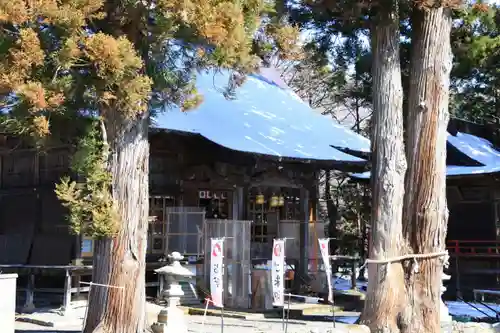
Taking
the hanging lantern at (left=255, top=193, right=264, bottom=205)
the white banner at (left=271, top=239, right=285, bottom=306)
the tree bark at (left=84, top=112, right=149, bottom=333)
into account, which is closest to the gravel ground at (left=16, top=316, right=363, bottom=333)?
the white banner at (left=271, top=239, right=285, bottom=306)

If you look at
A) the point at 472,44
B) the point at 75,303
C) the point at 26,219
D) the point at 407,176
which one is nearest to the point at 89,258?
the point at 75,303

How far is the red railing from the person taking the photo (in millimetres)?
16453

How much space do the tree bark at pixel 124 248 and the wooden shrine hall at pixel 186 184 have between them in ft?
14.1

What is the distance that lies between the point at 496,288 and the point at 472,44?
20.7 ft

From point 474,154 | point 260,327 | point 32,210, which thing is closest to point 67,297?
point 32,210

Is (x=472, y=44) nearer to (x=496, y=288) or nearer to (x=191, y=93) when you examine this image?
(x=496, y=288)

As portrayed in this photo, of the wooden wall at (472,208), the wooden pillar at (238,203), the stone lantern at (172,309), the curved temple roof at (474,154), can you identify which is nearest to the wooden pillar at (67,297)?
the stone lantern at (172,309)

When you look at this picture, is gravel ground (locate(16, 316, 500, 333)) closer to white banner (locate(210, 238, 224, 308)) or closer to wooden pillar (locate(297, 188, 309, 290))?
white banner (locate(210, 238, 224, 308))

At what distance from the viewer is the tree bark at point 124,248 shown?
712cm

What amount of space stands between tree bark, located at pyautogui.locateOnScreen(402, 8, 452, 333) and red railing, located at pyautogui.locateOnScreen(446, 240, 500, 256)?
8.45 metres

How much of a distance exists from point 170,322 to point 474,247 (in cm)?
1129

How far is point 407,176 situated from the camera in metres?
9.05

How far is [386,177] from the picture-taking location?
8.80m

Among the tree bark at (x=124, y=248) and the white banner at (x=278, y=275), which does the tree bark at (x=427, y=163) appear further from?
the tree bark at (x=124, y=248)
